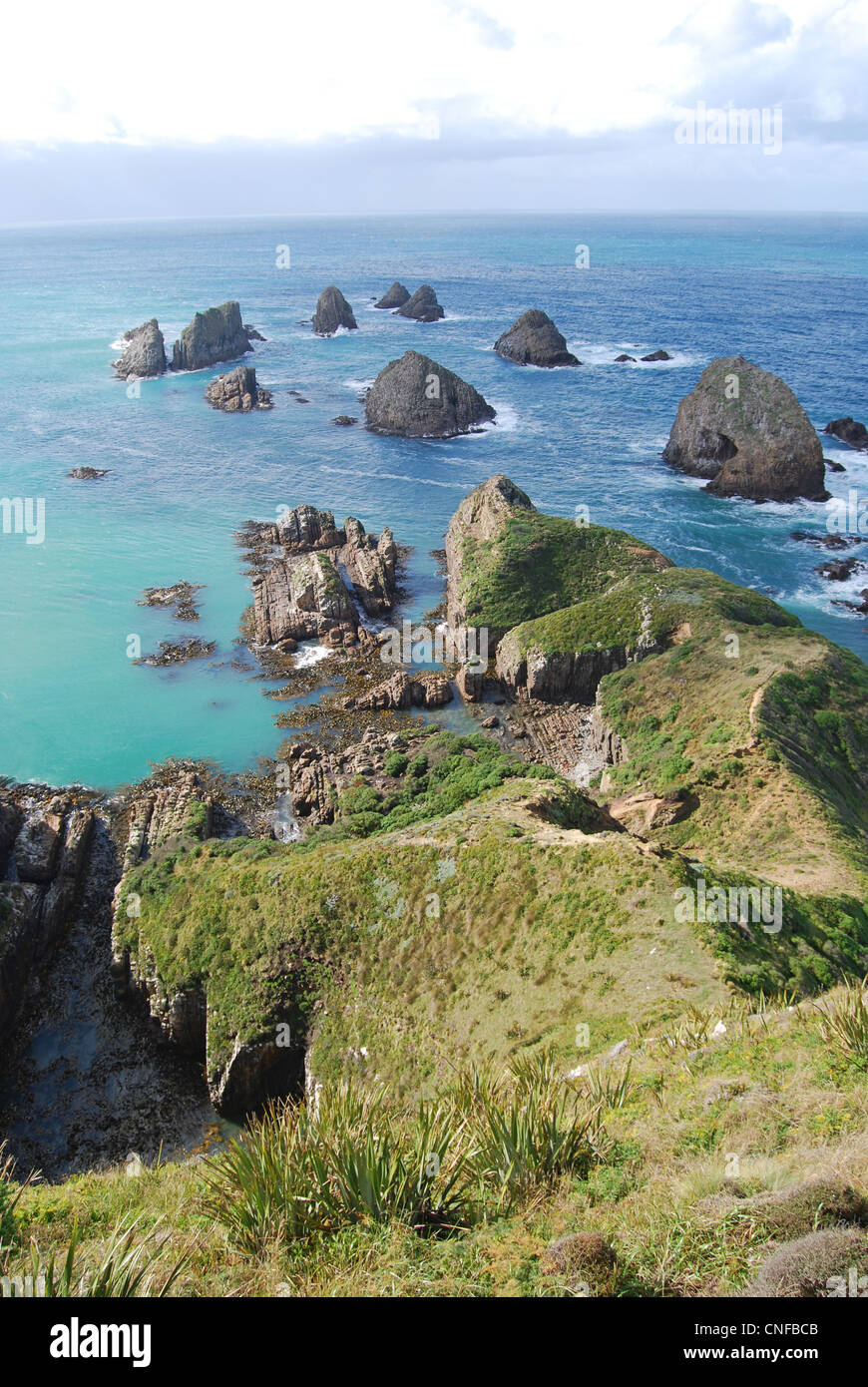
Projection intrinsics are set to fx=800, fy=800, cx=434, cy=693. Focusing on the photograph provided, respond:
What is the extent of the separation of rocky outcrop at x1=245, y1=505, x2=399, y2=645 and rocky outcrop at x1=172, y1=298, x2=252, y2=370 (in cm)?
6761

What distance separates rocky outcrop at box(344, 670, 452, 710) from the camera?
4747 centimetres

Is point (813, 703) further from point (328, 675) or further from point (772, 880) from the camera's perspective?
point (328, 675)

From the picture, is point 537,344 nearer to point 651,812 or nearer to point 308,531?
point 308,531

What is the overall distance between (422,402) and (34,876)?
72.7 m

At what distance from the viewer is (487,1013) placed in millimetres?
25141

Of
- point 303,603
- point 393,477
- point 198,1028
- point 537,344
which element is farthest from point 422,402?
point 198,1028

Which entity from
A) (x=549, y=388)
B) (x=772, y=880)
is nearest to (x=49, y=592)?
(x=772, y=880)

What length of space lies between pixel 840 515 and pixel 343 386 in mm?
69041

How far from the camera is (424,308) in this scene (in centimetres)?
15038

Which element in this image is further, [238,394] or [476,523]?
[238,394]

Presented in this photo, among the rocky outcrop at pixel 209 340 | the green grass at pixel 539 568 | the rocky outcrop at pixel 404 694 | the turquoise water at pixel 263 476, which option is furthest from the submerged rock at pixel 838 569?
the rocky outcrop at pixel 209 340

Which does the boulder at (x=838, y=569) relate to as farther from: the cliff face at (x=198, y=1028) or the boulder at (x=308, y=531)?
the cliff face at (x=198, y=1028)

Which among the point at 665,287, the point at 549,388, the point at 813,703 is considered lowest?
the point at 813,703

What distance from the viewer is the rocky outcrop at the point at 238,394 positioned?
103125mm
